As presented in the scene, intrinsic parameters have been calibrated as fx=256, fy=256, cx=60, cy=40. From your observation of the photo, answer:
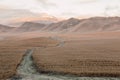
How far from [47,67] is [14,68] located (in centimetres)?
394

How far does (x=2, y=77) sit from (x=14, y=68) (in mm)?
4463

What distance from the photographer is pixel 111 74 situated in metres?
27.6

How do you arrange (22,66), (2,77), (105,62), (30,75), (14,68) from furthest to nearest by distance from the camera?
(105,62)
(22,66)
(14,68)
(30,75)
(2,77)

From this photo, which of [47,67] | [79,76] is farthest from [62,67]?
[79,76]

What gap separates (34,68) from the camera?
31.8 m

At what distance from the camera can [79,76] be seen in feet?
→ 90.1

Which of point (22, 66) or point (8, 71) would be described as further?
point (22, 66)

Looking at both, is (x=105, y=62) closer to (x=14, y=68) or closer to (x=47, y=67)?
(x=47, y=67)

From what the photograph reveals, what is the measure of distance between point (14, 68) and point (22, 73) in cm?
A: 233

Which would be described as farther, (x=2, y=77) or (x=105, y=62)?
(x=105, y=62)

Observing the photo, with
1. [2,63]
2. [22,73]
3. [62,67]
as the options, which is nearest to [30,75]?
[22,73]

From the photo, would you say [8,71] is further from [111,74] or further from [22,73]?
[111,74]

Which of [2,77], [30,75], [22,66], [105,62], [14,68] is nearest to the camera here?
[2,77]

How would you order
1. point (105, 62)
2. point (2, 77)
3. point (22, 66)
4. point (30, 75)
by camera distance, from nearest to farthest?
point (2, 77) → point (30, 75) → point (22, 66) → point (105, 62)
